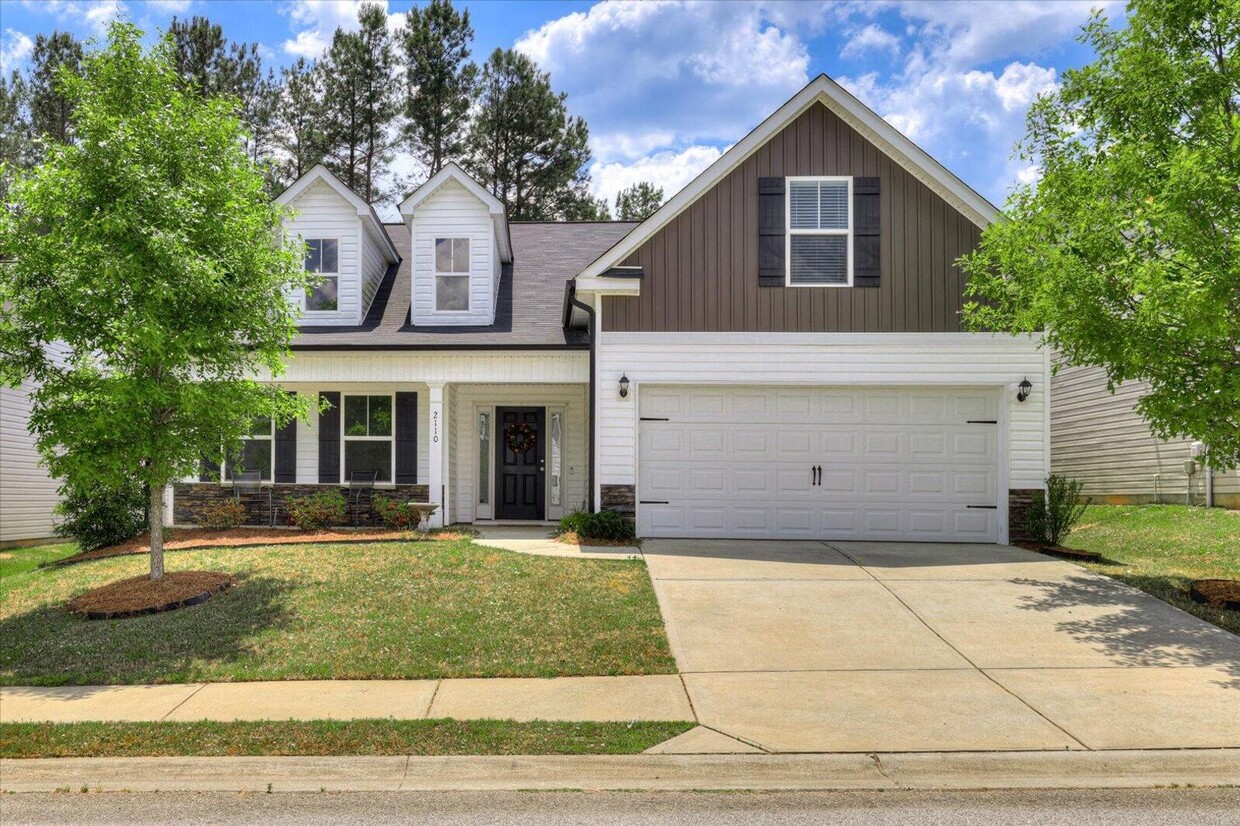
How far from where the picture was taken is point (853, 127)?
12734 mm

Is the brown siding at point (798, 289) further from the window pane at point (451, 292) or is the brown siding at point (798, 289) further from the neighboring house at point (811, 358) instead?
the window pane at point (451, 292)

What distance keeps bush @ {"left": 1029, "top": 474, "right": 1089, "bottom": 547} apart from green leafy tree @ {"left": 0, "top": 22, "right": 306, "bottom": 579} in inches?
422

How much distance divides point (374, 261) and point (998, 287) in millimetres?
11386

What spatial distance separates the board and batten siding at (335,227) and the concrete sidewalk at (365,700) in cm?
961

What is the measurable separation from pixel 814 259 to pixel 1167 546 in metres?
6.93

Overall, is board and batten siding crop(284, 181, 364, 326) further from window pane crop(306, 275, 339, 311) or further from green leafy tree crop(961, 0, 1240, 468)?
green leafy tree crop(961, 0, 1240, 468)

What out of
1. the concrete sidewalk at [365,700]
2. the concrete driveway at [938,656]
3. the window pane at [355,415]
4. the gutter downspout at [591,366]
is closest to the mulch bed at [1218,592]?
the concrete driveway at [938,656]

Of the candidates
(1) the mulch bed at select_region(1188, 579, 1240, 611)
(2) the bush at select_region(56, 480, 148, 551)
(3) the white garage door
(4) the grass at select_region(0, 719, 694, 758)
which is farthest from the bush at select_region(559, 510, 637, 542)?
(2) the bush at select_region(56, 480, 148, 551)

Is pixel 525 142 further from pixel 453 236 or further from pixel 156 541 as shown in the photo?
pixel 156 541

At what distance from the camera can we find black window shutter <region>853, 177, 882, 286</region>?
12.7 metres

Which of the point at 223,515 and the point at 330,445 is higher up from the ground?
the point at 330,445

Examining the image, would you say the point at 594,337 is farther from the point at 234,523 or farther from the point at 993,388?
the point at 234,523

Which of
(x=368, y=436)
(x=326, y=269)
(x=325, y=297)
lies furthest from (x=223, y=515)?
(x=326, y=269)

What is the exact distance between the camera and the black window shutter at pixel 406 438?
14938mm
